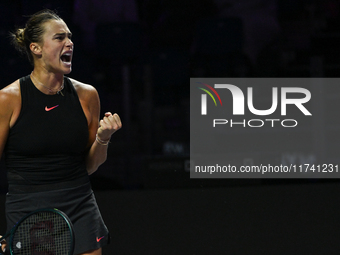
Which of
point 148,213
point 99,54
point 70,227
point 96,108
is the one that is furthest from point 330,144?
point 70,227

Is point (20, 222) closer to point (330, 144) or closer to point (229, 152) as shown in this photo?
point (229, 152)

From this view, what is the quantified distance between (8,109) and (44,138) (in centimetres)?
14

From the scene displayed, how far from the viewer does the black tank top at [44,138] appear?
143 cm

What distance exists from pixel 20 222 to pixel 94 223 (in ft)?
0.84

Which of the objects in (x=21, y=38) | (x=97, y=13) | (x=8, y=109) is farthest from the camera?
(x=97, y=13)

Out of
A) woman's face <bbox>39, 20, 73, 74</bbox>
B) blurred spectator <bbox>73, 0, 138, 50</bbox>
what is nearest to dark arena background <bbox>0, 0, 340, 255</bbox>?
blurred spectator <bbox>73, 0, 138, 50</bbox>

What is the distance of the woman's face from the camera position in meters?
1.47

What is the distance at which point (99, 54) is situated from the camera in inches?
116

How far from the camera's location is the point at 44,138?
144 cm

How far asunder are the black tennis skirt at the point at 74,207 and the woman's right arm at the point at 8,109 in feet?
0.58

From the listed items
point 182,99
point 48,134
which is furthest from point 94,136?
point 182,99

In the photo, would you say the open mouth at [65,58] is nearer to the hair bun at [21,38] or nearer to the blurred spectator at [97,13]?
the hair bun at [21,38]

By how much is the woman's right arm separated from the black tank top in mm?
15

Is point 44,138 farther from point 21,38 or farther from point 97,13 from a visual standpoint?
point 97,13
